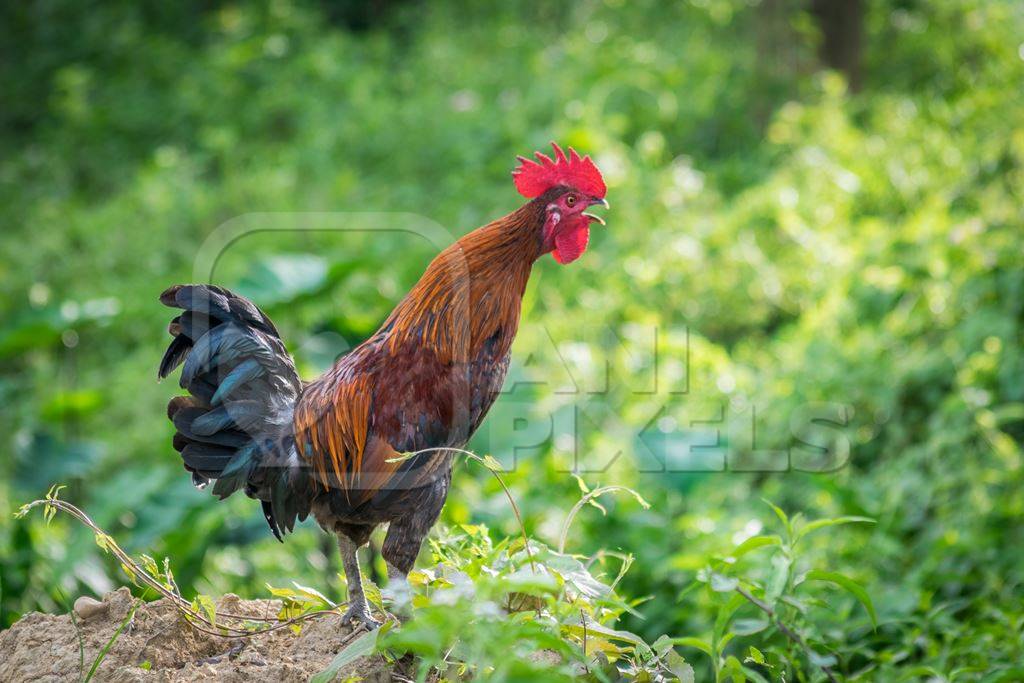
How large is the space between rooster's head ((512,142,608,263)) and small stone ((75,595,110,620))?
1.61 meters

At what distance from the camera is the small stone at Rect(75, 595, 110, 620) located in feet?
9.10

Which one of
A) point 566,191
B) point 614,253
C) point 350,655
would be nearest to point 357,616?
point 350,655

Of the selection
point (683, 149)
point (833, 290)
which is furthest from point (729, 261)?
point (683, 149)

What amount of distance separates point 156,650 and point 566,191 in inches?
67.2

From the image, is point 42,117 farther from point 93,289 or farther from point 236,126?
point 93,289

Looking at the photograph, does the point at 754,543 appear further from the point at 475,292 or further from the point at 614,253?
the point at 614,253

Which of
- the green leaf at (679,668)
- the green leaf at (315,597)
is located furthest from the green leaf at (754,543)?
the green leaf at (315,597)

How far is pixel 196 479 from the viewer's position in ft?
9.47

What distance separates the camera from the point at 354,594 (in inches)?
114

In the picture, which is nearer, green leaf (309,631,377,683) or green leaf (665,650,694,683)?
green leaf (309,631,377,683)

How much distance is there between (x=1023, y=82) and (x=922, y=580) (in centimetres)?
486

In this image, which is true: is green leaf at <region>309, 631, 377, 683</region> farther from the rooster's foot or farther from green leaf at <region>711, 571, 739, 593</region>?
green leaf at <region>711, 571, 739, 593</region>

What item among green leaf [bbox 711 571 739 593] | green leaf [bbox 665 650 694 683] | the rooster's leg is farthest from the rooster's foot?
green leaf [bbox 711 571 739 593]

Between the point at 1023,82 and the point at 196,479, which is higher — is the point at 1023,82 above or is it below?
above
